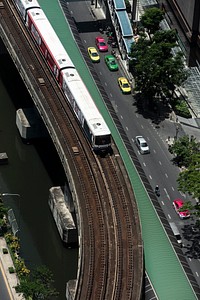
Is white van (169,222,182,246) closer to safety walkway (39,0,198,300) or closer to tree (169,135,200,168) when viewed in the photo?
safety walkway (39,0,198,300)

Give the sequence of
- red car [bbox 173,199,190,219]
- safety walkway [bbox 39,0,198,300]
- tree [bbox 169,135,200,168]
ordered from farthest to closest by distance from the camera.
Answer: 1. tree [bbox 169,135,200,168]
2. red car [bbox 173,199,190,219]
3. safety walkway [bbox 39,0,198,300]

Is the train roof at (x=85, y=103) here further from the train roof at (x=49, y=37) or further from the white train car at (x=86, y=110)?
the train roof at (x=49, y=37)

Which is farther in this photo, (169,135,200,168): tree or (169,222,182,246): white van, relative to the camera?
(169,135,200,168): tree

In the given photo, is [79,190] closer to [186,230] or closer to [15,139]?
[186,230]

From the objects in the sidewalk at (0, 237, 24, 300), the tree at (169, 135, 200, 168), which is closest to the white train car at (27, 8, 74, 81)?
the tree at (169, 135, 200, 168)

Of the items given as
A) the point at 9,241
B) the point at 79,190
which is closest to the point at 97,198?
the point at 79,190

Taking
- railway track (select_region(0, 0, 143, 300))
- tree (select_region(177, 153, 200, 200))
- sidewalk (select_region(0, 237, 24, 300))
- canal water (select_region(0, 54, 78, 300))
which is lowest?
canal water (select_region(0, 54, 78, 300))

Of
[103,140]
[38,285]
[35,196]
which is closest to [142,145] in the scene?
[103,140]

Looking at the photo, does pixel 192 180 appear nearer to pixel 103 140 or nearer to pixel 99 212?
pixel 99 212

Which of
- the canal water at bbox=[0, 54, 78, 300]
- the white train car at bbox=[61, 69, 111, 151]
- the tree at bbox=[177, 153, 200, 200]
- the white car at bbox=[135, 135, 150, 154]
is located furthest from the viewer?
the white car at bbox=[135, 135, 150, 154]
